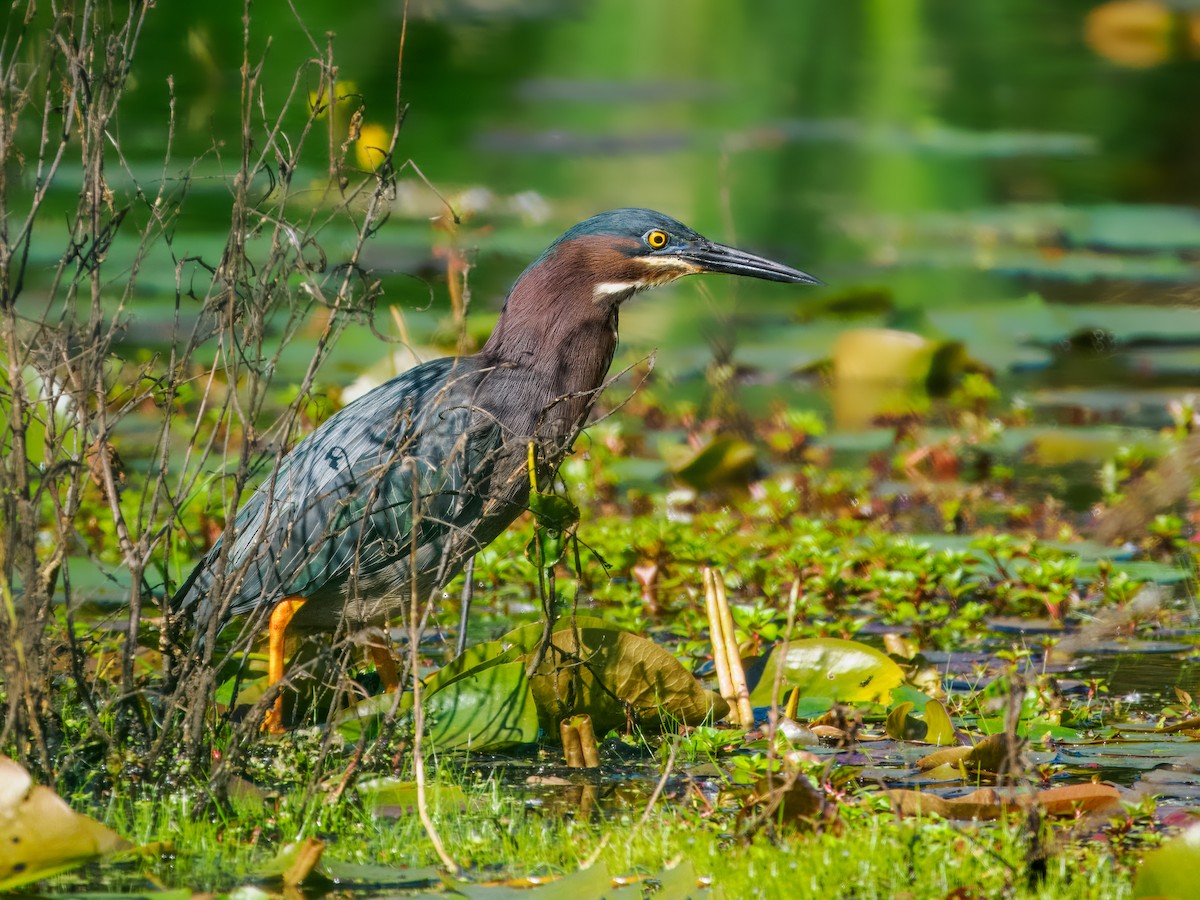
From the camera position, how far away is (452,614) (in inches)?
214

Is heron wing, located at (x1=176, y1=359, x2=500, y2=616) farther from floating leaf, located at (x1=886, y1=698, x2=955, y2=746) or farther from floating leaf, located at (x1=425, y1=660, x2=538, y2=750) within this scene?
floating leaf, located at (x1=886, y1=698, x2=955, y2=746)

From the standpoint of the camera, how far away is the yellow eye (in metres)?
4.92

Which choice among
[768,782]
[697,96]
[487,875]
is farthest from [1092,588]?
[697,96]

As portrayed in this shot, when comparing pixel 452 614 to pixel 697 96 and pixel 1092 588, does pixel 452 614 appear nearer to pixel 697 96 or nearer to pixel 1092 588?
pixel 1092 588

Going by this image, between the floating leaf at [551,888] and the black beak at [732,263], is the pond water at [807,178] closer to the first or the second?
the floating leaf at [551,888]

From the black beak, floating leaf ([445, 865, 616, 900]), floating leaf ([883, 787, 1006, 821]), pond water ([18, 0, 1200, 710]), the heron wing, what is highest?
pond water ([18, 0, 1200, 710])

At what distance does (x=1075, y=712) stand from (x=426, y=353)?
11.9 feet

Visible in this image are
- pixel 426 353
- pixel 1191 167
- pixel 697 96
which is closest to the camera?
pixel 426 353

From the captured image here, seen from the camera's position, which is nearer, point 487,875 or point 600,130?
point 487,875

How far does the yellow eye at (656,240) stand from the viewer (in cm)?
492

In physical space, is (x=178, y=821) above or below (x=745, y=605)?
below

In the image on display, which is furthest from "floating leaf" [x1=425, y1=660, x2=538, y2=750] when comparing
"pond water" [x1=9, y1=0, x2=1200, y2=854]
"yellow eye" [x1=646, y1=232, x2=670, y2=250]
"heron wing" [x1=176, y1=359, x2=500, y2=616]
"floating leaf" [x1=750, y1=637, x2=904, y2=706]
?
"yellow eye" [x1=646, y1=232, x2=670, y2=250]

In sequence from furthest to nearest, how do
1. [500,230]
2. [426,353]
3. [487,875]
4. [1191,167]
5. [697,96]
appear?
1. [697,96]
2. [1191,167]
3. [500,230]
4. [426,353]
5. [487,875]

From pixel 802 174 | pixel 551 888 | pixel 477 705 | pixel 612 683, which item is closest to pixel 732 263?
pixel 612 683
